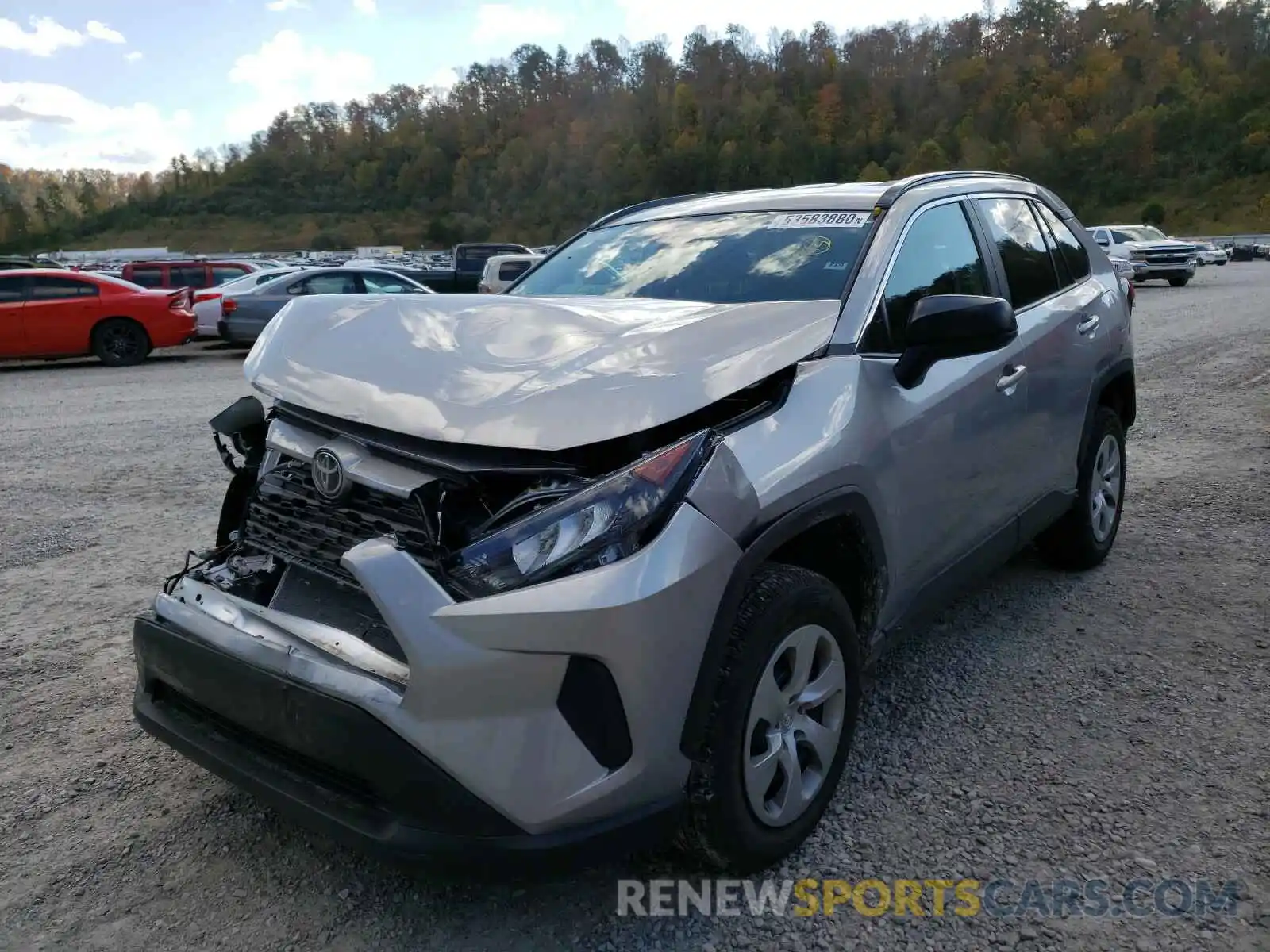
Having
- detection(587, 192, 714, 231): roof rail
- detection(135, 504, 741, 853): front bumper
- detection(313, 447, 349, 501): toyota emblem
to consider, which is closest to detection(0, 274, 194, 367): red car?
detection(587, 192, 714, 231): roof rail

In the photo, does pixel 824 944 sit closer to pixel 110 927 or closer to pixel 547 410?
pixel 547 410

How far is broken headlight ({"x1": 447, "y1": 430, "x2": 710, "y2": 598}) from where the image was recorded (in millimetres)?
2145

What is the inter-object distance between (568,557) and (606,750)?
1.36 feet

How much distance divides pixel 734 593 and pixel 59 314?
588 inches

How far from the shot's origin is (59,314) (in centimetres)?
1439

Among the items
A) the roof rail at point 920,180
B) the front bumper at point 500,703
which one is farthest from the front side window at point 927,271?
the front bumper at point 500,703

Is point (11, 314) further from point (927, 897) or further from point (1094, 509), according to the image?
point (927, 897)

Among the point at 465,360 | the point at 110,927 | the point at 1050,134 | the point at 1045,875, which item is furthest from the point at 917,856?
the point at 1050,134

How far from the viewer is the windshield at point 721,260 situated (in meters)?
3.33

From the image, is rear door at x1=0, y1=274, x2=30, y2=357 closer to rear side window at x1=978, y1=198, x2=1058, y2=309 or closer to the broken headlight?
rear side window at x1=978, y1=198, x2=1058, y2=309

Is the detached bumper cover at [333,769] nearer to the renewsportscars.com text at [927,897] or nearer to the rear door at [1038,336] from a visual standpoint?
the renewsportscars.com text at [927,897]

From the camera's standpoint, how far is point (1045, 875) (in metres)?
2.57

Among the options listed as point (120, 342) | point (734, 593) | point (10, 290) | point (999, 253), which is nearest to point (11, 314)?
point (10, 290)

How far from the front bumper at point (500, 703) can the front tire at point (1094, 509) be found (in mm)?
2863
